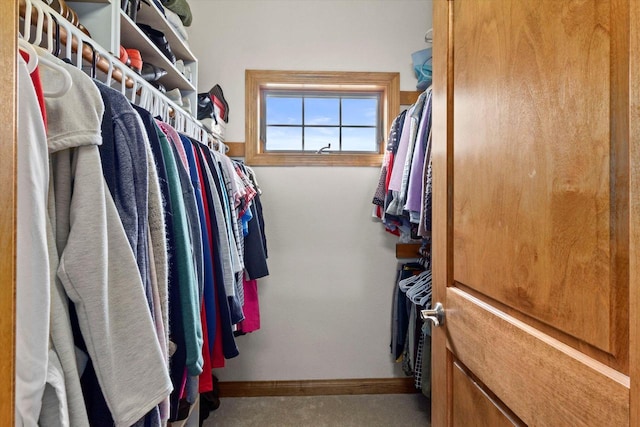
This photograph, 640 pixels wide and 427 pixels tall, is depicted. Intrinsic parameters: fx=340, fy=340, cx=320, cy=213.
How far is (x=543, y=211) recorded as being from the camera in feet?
1.82

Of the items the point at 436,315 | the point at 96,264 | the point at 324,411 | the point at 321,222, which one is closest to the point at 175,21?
the point at 321,222

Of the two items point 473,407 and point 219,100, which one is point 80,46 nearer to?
point 219,100

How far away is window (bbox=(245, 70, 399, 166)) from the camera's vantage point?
221 cm

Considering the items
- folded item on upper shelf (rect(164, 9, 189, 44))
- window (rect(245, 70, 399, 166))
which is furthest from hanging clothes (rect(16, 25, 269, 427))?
window (rect(245, 70, 399, 166))

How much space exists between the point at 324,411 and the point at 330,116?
186cm

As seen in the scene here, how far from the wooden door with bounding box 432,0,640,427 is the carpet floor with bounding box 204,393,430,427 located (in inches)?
48.2

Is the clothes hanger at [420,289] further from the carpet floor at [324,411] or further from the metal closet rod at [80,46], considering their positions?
the metal closet rod at [80,46]

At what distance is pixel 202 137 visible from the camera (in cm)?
170

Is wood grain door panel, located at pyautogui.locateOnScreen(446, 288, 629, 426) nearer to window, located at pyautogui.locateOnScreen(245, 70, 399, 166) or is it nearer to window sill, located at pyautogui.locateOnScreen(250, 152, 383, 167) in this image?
window sill, located at pyautogui.locateOnScreen(250, 152, 383, 167)

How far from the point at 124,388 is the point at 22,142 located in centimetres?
45

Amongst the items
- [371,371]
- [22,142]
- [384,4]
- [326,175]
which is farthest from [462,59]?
[371,371]

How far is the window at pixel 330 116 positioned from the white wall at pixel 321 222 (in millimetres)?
84

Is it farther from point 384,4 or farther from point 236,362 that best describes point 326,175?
point 236,362

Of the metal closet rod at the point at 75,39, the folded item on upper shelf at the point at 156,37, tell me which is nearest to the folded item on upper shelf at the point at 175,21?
the folded item on upper shelf at the point at 156,37
